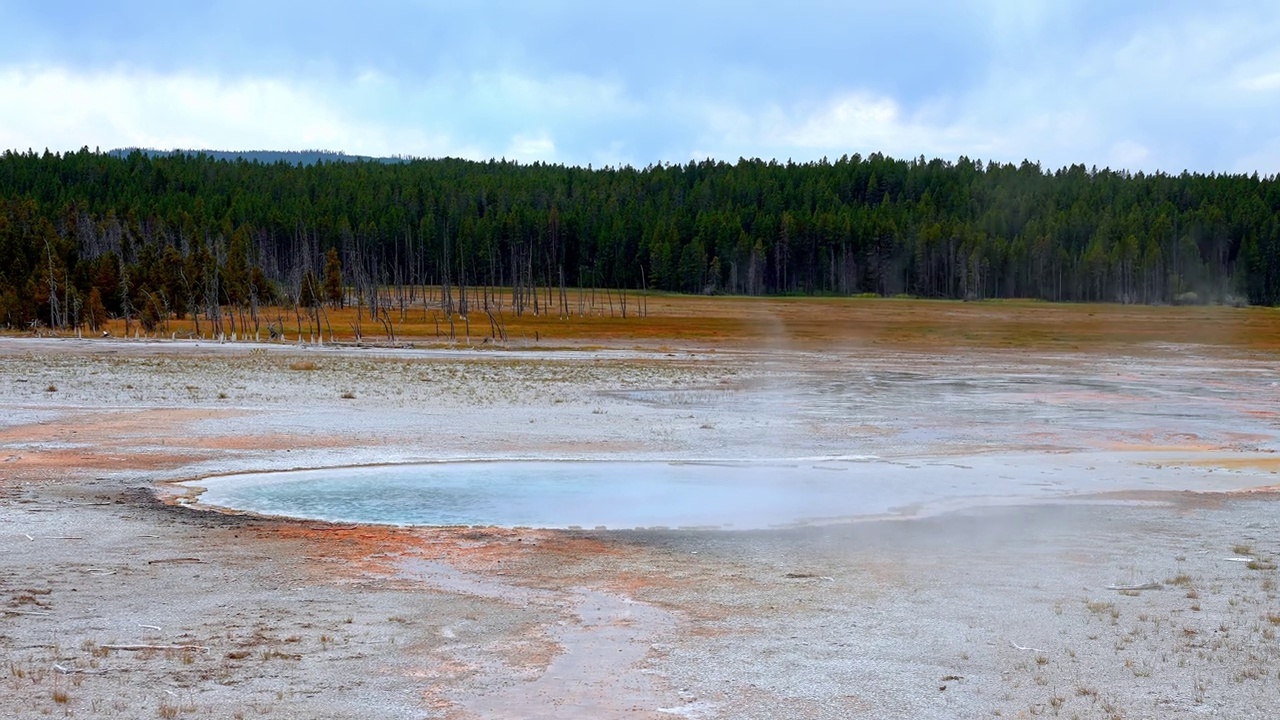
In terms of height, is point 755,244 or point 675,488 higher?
point 755,244

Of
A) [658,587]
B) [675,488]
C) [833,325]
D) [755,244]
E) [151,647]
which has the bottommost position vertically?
[675,488]

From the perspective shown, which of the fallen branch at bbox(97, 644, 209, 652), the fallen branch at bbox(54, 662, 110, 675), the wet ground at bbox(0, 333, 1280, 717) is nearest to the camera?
the wet ground at bbox(0, 333, 1280, 717)

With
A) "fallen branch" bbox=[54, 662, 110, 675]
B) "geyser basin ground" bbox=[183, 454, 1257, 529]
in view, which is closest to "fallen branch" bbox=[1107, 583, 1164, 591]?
"geyser basin ground" bbox=[183, 454, 1257, 529]

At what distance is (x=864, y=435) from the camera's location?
103ft

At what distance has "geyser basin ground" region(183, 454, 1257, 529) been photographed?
19.1 meters

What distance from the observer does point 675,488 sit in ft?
73.4

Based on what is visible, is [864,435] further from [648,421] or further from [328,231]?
[328,231]

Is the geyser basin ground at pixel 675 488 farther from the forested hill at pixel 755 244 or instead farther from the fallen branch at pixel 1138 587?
the forested hill at pixel 755 244

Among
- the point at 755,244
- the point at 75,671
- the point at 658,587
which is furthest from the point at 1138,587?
the point at 755,244

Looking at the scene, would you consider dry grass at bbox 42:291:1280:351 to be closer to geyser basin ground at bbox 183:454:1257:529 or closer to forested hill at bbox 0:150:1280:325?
forested hill at bbox 0:150:1280:325

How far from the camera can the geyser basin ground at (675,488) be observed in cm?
1908

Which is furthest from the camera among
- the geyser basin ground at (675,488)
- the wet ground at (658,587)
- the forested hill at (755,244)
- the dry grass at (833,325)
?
the forested hill at (755,244)

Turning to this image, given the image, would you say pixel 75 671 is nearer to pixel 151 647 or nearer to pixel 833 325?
pixel 151 647

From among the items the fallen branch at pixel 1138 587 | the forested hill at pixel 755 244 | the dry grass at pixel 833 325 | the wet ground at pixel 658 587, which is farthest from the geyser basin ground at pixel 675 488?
the forested hill at pixel 755 244
